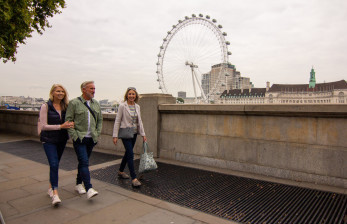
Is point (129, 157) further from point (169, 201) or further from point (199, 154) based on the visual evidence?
point (199, 154)

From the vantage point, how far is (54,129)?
378 centimetres

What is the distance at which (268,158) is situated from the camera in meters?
5.17

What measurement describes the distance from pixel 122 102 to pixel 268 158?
3.29 meters

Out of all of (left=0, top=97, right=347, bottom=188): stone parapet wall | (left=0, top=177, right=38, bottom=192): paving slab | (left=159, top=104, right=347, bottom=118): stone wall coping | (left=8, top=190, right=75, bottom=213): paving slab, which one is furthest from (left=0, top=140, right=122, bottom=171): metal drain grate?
(left=159, top=104, right=347, bottom=118): stone wall coping

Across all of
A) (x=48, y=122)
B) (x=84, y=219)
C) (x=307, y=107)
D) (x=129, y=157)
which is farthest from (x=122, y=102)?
(x=307, y=107)

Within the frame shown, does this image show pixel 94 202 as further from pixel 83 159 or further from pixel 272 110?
pixel 272 110

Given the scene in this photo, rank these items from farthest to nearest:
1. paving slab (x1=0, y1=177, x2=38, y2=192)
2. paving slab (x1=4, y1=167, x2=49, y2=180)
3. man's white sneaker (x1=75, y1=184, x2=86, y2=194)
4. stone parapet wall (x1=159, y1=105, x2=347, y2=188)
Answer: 1. paving slab (x1=4, y1=167, x2=49, y2=180)
2. paving slab (x1=0, y1=177, x2=38, y2=192)
3. stone parapet wall (x1=159, y1=105, x2=347, y2=188)
4. man's white sneaker (x1=75, y1=184, x2=86, y2=194)

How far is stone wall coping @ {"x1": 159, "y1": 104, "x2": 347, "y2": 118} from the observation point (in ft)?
14.5

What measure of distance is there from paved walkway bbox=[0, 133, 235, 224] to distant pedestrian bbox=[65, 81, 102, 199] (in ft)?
0.93

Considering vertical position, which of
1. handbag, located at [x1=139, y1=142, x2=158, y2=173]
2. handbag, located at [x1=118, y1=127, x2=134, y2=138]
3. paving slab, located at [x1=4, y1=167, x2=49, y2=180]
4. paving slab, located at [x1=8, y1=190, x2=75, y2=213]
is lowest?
paving slab, located at [x1=4, y1=167, x2=49, y2=180]

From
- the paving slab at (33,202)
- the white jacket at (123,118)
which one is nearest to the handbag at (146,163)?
the white jacket at (123,118)

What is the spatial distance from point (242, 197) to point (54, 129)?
128 inches

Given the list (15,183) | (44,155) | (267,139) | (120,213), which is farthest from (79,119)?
(44,155)

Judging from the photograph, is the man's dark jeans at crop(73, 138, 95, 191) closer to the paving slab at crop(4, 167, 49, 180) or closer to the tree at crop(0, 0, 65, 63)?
the paving slab at crop(4, 167, 49, 180)
